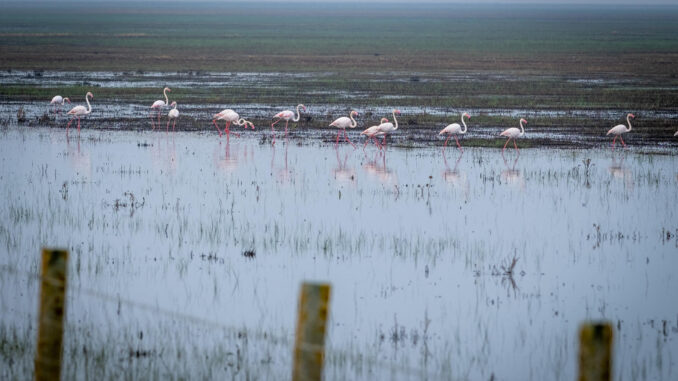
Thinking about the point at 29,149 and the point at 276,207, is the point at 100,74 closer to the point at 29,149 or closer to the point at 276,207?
the point at 29,149

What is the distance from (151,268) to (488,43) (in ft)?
239

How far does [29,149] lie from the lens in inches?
832

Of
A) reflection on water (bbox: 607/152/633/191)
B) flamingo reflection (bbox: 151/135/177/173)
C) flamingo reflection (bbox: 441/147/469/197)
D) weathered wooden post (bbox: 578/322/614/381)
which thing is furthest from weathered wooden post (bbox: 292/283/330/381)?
flamingo reflection (bbox: 151/135/177/173)

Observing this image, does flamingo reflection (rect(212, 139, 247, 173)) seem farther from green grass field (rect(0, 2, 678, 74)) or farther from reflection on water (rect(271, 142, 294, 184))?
green grass field (rect(0, 2, 678, 74))

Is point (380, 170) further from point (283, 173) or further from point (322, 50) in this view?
point (322, 50)

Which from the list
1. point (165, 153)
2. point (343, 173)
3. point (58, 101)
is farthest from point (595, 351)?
point (58, 101)

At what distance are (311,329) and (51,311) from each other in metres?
1.67

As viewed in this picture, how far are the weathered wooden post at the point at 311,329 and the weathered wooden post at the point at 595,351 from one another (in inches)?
45.9

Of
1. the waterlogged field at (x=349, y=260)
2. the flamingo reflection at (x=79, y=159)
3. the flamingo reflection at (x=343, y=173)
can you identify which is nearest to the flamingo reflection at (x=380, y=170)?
the waterlogged field at (x=349, y=260)

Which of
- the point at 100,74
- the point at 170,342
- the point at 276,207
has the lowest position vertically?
the point at 170,342

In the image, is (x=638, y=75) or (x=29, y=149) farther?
(x=638, y=75)

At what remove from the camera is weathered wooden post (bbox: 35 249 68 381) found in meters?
5.59

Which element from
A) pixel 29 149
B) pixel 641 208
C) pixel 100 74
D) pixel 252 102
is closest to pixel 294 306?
pixel 641 208

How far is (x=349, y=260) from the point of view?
39.1 feet
